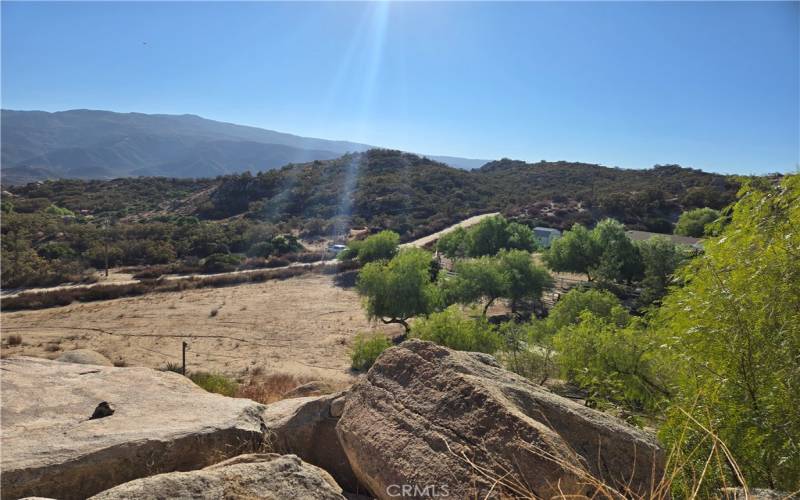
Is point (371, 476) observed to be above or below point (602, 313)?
above

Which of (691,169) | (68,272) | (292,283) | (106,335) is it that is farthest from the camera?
(691,169)

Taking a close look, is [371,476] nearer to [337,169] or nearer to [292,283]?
[292,283]

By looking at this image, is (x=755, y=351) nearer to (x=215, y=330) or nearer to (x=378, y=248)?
(x=215, y=330)

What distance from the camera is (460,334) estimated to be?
17.7 m

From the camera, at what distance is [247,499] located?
3.25 m

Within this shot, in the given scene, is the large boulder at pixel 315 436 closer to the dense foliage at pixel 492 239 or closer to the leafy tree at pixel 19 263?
the dense foliage at pixel 492 239

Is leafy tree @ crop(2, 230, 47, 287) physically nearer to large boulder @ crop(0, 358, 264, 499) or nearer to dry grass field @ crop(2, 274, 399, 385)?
dry grass field @ crop(2, 274, 399, 385)

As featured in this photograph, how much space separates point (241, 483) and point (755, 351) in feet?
18.7

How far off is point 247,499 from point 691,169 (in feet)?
420

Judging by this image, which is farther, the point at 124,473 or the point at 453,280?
the point at 453,280

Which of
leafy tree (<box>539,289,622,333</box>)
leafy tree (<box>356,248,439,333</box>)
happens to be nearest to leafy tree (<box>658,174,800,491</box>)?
leafy tree (<box>539,289,622,333</box>)

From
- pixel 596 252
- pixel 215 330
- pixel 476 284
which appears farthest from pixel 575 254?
pixel 215 330

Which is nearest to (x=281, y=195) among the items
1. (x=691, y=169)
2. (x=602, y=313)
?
(x=602, y=313)

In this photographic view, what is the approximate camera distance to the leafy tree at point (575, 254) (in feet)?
127
